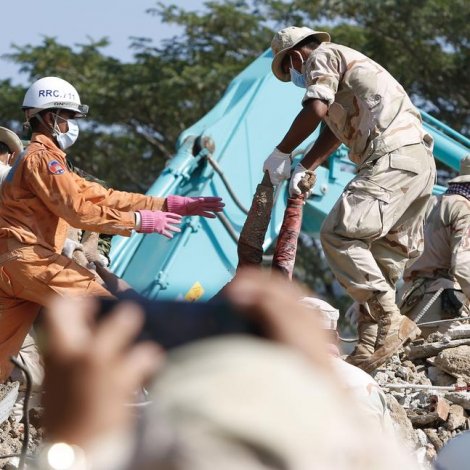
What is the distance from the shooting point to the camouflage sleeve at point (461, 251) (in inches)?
340

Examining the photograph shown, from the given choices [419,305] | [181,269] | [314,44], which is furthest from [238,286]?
[181,269]

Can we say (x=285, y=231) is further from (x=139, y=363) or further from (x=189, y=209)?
(x=139, y=363)

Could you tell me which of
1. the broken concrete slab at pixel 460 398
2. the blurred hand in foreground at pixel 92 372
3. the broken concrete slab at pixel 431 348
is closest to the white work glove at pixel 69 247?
the broken concrete slab at pixel 431 348

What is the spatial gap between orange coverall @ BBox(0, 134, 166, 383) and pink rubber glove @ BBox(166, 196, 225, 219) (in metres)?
0.35

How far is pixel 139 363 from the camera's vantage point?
161 centimetres

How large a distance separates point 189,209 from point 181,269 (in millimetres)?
3044

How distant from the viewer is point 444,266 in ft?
29.6

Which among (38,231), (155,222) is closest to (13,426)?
(38,231)

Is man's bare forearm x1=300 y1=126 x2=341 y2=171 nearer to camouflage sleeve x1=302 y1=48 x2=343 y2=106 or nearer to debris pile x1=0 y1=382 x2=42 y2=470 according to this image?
camouflage sleeve x1=302 y1=48 x2=343 y2=106

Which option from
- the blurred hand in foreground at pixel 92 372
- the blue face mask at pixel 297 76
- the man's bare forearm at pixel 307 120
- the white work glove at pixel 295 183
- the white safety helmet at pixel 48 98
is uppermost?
the blurred hand in foreground at pixel 92 372

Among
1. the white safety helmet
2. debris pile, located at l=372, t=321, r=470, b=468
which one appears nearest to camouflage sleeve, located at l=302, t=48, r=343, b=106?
the white safety helmet

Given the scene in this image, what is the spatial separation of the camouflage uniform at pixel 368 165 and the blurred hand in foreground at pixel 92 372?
4.88 m

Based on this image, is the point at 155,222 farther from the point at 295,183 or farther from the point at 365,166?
the point at 365,166

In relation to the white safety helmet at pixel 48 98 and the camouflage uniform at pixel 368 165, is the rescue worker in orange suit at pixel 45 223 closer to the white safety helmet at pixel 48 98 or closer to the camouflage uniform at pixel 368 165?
the white safety helmet at pixel 48 98
